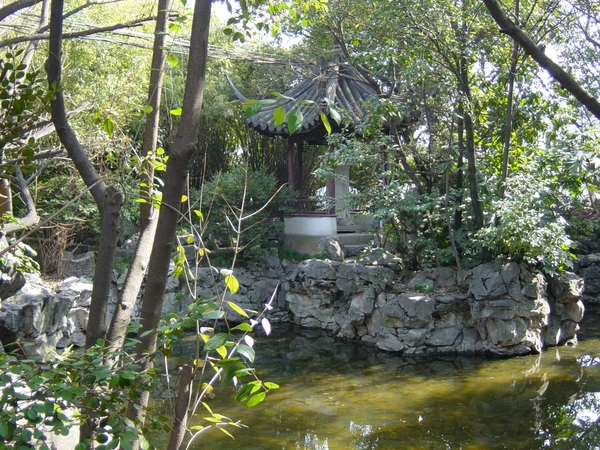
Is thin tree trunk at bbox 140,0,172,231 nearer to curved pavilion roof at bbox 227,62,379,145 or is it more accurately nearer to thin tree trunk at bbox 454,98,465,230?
thin tree trunk at bbox 454,98,465,230

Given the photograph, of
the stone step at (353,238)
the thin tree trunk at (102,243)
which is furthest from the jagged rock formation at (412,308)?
the thin tree trunk at (102,243)

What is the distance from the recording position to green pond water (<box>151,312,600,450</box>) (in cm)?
457

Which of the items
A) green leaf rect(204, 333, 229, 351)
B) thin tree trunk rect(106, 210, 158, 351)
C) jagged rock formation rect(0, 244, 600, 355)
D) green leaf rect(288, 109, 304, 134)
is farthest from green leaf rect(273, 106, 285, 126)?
jagged rock formation rect(0, 244, 600, 355)

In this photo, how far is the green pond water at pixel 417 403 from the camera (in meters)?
4.57

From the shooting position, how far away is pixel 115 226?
1.39 metres

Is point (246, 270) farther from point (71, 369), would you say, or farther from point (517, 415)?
point (71, 369)

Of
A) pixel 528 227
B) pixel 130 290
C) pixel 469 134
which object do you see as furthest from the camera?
pixel 469 134

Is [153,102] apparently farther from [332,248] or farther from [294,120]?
[332,248]

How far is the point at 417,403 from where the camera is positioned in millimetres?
5430

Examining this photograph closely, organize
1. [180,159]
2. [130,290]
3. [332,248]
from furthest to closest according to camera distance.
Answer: [332,248]
[130,290]
[180,159]

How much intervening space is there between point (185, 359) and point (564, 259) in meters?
4.51

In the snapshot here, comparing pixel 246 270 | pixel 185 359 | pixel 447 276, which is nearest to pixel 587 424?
pixel 447 276

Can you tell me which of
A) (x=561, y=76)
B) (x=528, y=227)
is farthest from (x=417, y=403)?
(x=561, y=76)

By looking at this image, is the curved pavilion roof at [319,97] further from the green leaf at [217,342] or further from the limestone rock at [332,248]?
the green leaf at [217,342]
